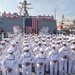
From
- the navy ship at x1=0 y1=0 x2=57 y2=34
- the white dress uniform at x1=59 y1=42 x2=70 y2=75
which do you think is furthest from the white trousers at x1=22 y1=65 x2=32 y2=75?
the navy ship at x1=0 y1=0 x2=57 y2=34

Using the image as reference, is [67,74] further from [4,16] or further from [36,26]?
[4,16]

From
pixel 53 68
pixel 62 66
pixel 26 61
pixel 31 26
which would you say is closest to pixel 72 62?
pixel 62 66

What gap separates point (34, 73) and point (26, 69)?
77.1 inches

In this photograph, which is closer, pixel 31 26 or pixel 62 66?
A: pixel 62 66

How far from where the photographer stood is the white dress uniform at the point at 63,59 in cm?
1291

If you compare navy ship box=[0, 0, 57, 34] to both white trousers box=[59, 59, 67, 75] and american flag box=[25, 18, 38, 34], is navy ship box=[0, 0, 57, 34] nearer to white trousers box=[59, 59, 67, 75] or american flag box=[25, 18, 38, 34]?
american flag box=[25, 18, 38, 34]

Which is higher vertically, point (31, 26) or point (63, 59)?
point (31, 26)

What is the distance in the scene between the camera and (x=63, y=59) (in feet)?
42.8

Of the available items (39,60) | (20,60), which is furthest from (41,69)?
(20,60)

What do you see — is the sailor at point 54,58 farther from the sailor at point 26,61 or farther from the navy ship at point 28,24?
the navy ship at point 28,24

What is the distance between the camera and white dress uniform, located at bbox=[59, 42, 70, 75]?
12.9m

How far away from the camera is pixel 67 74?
1319 centimetres

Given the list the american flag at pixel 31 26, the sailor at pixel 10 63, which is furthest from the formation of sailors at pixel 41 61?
the american flag at pixel 31 26

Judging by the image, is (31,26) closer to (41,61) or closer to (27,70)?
(41,61)
